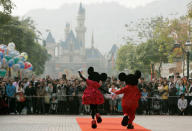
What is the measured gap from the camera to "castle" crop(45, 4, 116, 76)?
189 metres

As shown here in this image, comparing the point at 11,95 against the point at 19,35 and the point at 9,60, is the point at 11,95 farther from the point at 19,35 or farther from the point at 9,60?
the point at 19,35

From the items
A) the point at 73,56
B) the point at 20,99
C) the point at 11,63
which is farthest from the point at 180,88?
the point at 73,56

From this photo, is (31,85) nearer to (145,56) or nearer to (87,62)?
(145,56)

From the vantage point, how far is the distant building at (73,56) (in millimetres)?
188625

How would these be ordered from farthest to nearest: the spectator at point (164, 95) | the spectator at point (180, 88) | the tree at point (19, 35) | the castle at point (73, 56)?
1. the castle at point (73, 56)
2. the tree at point (19, 35)
3. the spectator at point (180, 88)
4. the spectator at point (164, 95)

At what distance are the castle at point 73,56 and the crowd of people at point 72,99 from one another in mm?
163899

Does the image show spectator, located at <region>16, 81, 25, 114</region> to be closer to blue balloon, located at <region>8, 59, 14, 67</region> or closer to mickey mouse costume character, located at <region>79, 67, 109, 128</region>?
blue balloon, located at <region>8, 59, 14, 67</region>

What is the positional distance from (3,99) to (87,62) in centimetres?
17193

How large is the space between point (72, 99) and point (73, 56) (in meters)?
169

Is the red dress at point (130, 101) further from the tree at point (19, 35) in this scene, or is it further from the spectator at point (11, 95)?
the tree at point (19, 35)

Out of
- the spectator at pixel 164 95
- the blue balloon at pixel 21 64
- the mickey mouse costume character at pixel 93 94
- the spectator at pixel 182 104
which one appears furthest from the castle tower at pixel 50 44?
the mickey mouse costume character at pixel 93 94

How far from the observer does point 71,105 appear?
21.6m

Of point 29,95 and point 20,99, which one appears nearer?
point 20,99

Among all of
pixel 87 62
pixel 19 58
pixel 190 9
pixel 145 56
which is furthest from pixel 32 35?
pixel 87 62
